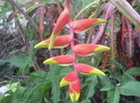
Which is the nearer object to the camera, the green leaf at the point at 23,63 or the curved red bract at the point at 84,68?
the curved red bract at the point at 84,68

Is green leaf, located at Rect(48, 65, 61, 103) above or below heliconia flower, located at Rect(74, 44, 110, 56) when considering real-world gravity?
below

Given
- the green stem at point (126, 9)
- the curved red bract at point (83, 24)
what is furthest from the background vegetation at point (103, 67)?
the curved red bract at point (83, 24)

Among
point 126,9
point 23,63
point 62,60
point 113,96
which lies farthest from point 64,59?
point 23,63

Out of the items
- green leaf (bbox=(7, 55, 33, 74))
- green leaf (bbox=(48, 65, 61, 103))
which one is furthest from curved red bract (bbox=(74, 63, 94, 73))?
green leaf (bbox=(7, 55, 33, 74))

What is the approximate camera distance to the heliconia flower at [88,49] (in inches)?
20.8

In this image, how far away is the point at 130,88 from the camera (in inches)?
41.5

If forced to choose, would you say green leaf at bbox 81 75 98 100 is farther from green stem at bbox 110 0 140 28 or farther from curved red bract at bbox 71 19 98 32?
curved red bract at bbox 71 19 98 32

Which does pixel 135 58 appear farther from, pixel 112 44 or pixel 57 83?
pixel 57 83

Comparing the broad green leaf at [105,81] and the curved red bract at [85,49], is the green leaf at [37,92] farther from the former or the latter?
the curved red bract at [85,49]

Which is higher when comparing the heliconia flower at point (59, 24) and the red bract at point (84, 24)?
the heliconia flower at point (59, 24)

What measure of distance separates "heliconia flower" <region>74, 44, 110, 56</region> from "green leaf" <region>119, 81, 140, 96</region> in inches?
20.5

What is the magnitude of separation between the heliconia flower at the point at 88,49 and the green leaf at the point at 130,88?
0.52 metres

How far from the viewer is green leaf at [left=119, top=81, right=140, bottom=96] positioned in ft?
3.40

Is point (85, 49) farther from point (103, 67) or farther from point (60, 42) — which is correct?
point (103, 67)
